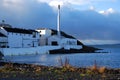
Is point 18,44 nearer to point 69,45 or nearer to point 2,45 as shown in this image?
point 2,45

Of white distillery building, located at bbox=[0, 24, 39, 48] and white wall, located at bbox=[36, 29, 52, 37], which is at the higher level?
white wall, located at bbox=[36, 29, 52, 37]

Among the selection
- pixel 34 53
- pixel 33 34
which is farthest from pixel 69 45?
pixel 34 53

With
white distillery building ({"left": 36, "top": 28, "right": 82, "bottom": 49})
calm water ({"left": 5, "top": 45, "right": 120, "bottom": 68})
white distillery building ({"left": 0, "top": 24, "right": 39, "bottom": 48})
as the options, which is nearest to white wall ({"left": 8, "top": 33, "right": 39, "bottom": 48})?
white distillery building ({"left": 0, "top": 24, "right": 39, "bottom": 48})

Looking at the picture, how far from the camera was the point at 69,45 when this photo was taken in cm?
10138

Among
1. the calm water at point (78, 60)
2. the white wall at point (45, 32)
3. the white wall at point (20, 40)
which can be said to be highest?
the white wall at point (45, 32)

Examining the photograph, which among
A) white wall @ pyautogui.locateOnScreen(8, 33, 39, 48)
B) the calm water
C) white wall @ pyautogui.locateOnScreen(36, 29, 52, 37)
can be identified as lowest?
the calm water

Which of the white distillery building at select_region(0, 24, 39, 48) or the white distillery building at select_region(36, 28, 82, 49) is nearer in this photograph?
the white distillery building at select_region(0, 24, 39, 48)

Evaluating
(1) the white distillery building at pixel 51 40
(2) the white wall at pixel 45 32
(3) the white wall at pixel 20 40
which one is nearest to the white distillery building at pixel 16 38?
(3) the white wall at pixel 20 40

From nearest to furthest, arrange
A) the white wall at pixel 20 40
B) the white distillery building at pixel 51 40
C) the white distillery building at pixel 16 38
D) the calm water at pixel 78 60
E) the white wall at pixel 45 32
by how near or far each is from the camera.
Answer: the calm water at pixel 78 60, the white distillery building at pixel 16 38, the white wall at pixel 20 40, the white distillery building at pixel 51 40, the white wall at pixel 45 32

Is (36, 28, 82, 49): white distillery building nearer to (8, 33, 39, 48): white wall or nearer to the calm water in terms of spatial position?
(8, 33, 39, 48): white wall

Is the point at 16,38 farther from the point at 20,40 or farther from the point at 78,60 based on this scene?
the point at 78,60

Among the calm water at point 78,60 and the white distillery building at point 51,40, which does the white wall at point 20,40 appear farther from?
the calm water at point 78,60

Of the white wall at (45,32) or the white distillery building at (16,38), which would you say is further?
the white wall at (45,32)

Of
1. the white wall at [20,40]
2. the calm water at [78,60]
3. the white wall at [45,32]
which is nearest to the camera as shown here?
the calm water at [78,60]
